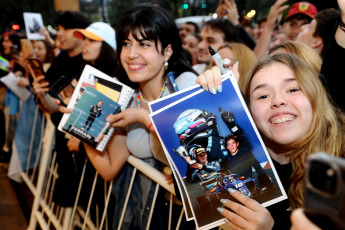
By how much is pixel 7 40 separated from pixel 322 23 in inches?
232

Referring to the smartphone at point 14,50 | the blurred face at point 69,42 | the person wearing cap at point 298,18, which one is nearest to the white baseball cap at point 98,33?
the blurred face at point 69,42

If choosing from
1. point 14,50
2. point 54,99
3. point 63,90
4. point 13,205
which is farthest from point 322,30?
point 14,50

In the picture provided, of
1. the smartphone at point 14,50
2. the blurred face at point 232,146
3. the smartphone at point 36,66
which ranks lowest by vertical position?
the blurred face at point 232,146

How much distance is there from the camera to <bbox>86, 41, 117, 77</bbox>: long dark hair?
2.68m

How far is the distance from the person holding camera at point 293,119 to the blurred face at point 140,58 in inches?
28.7

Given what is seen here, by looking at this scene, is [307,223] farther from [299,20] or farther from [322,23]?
[299,20]

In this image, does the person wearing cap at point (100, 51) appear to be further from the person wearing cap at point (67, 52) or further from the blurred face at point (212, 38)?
the blurred face at point (212, 38)

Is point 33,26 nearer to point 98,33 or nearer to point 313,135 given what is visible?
point 98,33

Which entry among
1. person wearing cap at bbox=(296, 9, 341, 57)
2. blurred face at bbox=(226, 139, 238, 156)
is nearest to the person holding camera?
blurred face at bbox=(226, 139, 238, 156)

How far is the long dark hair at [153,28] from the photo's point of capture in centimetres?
178

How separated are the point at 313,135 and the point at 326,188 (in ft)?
2.75

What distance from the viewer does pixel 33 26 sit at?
3.53m

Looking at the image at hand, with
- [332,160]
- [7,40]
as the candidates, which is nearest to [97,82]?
[332,160]

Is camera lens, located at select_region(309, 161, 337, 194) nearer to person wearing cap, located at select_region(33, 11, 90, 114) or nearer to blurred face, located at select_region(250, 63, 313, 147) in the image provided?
blurred face, located at select_region(250, 63, 313, 147)
